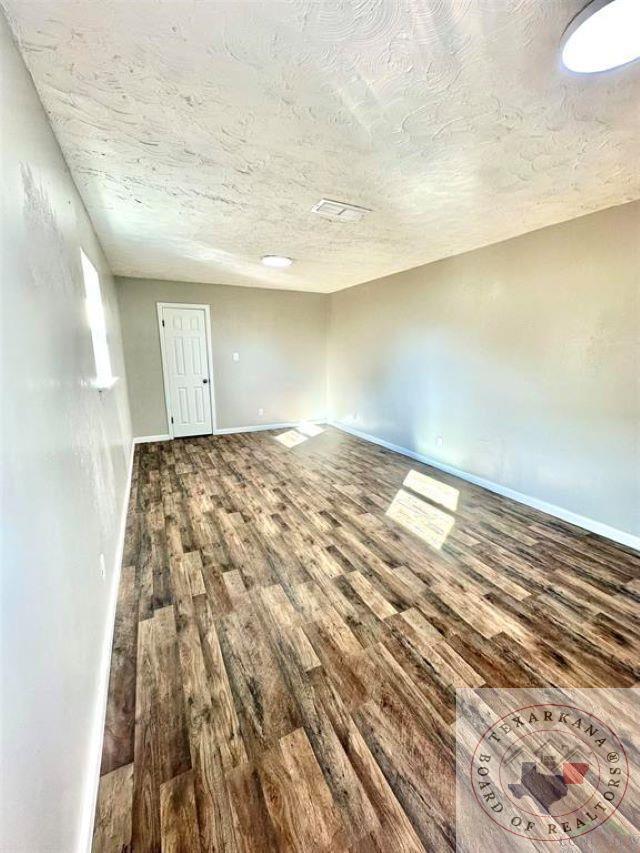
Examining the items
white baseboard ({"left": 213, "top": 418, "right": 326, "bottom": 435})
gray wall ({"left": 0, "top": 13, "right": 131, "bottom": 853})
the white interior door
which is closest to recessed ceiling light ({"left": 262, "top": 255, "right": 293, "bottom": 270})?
the white interior door

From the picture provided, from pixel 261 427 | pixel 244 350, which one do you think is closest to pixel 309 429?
pixel 261 427

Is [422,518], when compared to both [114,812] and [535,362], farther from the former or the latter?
[114,812]

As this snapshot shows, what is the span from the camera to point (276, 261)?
152 inches

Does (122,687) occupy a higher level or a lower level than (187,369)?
lower

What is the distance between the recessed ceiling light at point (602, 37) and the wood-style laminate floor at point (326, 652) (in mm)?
2396

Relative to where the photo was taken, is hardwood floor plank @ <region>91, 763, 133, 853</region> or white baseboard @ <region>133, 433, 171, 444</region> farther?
white baseboard @ <region>133, 433, 171, 444</region>

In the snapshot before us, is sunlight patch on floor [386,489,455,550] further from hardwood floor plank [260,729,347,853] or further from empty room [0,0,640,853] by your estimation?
hardwood floor plank [260,729,347,853]

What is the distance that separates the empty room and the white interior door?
5.82 ft

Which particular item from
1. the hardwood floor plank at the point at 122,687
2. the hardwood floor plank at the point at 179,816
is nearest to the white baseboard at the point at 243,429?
the hardwood floor plank at the point at 122,687

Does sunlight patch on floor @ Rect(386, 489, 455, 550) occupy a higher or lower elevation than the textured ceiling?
lower

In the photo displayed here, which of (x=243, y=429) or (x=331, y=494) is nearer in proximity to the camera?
(x=331, y=494)

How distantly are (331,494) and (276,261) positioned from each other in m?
2.63

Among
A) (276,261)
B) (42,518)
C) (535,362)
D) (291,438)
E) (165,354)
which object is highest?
(276,261)

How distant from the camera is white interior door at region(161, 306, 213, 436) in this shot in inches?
208
